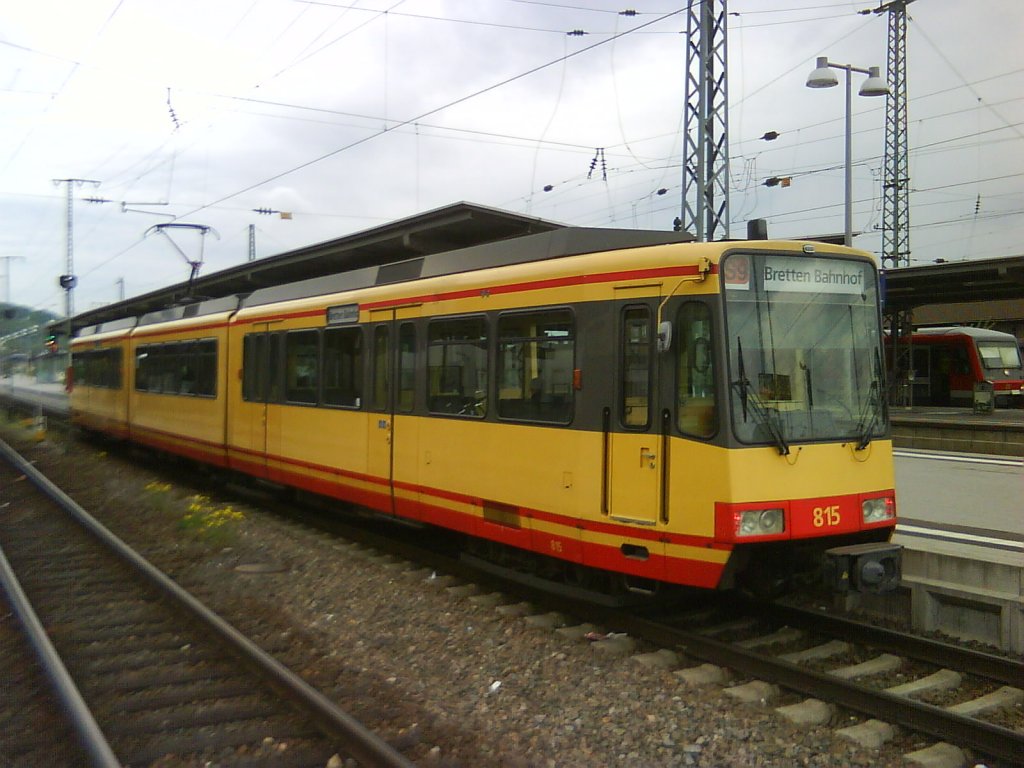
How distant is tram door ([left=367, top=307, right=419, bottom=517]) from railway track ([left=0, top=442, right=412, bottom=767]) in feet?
7.37

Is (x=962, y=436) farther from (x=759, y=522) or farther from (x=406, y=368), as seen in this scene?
(x=759, y=522)

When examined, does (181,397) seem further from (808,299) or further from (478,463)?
(808,299)

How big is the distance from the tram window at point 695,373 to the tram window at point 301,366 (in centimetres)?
563

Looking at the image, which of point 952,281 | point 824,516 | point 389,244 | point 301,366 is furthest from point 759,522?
point 952,281

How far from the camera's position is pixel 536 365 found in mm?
7008

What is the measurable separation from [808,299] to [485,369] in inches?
109

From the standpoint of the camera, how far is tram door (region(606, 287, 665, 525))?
6.02 m

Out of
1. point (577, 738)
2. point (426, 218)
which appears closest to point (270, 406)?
point (426, 218)

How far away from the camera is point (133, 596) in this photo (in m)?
7.70

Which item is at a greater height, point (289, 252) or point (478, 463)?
point (289, 252)

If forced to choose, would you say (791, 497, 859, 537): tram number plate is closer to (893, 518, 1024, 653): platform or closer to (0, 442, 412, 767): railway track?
(893, 518, 1024, 653): platform

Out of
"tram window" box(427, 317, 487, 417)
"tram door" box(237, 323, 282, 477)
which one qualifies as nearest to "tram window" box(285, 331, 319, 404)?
"tram door" box(237, 323, 282, 477)

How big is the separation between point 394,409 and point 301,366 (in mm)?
2547

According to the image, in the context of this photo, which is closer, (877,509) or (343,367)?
(877,509)
